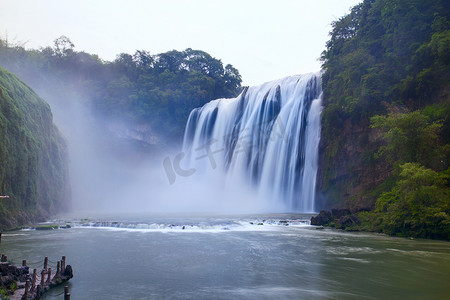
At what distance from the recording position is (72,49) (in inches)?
2047

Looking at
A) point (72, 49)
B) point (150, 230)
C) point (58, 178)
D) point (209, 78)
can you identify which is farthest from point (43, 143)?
point (72, 49)

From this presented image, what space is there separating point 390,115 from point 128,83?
1568 inches

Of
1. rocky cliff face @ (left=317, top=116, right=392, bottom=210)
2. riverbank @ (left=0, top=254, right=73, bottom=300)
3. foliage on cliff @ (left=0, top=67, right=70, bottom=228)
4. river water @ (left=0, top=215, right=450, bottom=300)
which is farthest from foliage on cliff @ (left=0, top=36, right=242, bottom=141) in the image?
riverbank @ (left=0, top=254, right=73, bottom=300)

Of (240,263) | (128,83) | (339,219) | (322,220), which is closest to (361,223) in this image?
(339,219)

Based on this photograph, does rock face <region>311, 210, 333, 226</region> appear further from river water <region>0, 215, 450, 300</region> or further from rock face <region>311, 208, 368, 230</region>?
river water <region>0, 215, 450, 300</region>

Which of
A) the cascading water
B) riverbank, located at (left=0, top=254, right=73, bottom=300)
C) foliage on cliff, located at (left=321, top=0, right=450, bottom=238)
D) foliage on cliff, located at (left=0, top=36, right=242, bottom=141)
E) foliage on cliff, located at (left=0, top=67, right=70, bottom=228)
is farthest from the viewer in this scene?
foliage on cliff, located at (left=0, top=36, right=242, bottom=141)

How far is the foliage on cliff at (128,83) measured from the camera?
4625cm

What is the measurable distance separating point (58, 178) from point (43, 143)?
4.20m

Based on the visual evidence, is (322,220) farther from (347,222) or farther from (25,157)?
(25,157)

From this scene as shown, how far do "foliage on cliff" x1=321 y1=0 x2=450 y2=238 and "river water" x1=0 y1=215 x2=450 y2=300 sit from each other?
73.5 inches

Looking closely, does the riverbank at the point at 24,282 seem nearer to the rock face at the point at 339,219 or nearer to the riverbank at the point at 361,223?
the riverbank at the point at 361,223

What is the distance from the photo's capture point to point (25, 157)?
1959 centimetres

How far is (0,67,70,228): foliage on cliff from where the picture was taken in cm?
1762

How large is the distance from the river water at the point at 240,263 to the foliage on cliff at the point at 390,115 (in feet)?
6.13
